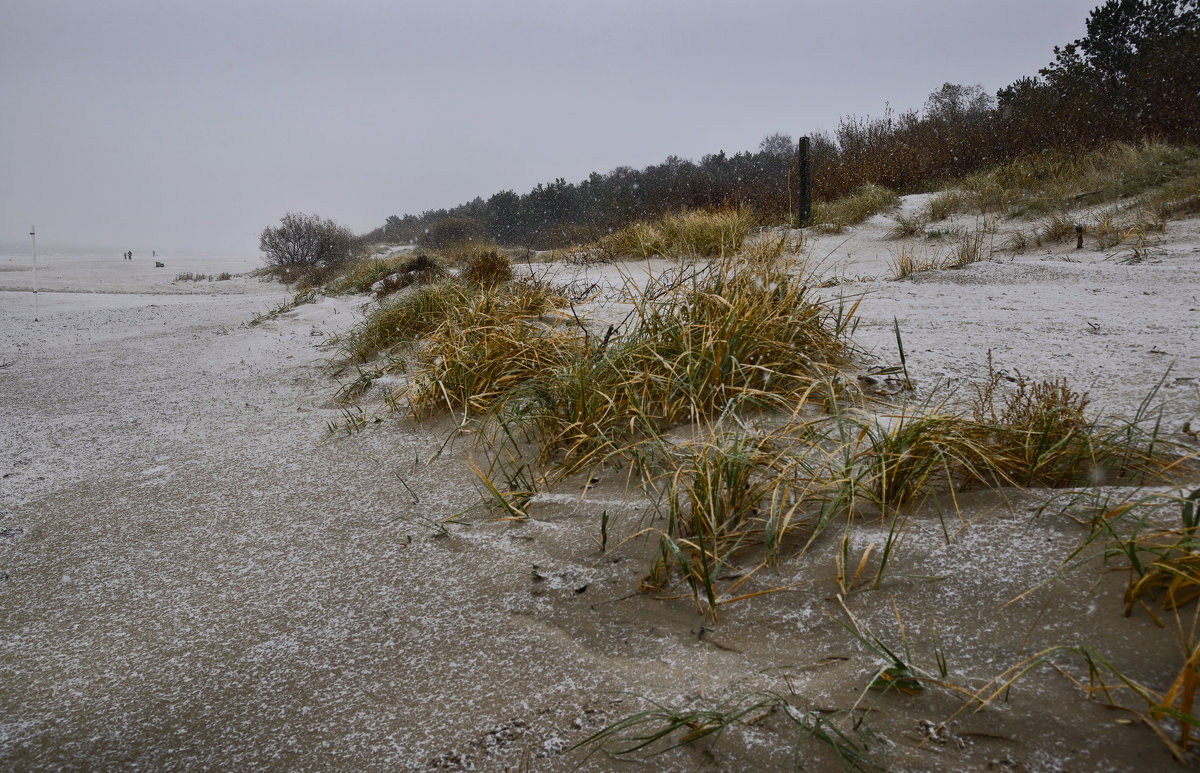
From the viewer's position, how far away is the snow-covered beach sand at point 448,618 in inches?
39.4

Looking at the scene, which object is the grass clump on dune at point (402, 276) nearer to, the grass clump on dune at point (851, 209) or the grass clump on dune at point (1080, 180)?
the grass clump on dune at point (851, 209)

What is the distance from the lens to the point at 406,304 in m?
4.43

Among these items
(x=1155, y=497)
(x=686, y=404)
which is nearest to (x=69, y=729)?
(x=686, y=404)

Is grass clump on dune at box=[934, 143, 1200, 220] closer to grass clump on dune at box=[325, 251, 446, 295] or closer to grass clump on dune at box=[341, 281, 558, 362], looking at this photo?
grass clump on dune at box=[341, 281, 558, 362]

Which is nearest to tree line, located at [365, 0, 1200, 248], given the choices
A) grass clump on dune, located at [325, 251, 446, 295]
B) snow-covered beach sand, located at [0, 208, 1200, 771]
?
grass clump on dune, located at [325, 251, 446, 295]

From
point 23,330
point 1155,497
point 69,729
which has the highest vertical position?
point 23,330

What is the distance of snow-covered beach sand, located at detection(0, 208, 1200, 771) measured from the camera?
1.00 m

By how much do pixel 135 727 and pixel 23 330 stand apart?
23.7 ft

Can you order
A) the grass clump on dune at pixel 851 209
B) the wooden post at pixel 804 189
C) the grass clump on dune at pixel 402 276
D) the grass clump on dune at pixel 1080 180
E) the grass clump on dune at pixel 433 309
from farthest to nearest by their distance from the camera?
the wooden post at pixel 804 189, the grass clump on dune at pixel 851 209, the grass clump on dune at pixel 1080 180, the grass clump on dune at pixel 402 276, the grass clump on dune at pixel 433 309

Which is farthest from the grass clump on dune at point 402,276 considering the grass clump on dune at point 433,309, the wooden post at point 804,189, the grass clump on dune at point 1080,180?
the grass clump on dune at point 1080,180

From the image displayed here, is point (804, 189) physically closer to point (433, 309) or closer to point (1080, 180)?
point (1080, 180)

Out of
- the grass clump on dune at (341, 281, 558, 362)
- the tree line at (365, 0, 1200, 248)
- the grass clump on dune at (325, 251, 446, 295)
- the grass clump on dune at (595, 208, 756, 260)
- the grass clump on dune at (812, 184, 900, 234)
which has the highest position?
the tree line at (365, 0, 1200, 248)

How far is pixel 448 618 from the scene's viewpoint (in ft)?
4.50

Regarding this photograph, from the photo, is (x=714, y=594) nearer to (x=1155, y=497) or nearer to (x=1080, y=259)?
(x=1155, y=497)
